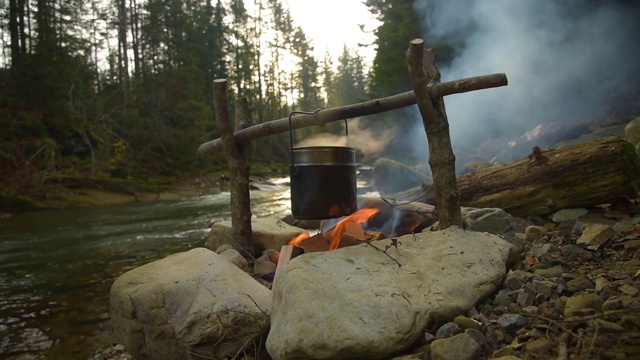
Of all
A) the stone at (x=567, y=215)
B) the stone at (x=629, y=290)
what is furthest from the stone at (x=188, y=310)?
the stone at (x=567, y=215)

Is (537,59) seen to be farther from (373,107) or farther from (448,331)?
(448,331)

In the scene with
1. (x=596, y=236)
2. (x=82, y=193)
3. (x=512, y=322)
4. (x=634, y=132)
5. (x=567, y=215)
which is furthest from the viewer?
(x=82, y=193)

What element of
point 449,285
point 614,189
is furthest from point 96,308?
point 614,189

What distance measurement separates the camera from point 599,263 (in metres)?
2.72

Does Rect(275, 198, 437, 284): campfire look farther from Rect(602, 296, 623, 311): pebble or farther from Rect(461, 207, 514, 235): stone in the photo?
Rect(602, 296, 623, 311): pebble

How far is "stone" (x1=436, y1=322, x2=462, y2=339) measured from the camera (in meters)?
2.14

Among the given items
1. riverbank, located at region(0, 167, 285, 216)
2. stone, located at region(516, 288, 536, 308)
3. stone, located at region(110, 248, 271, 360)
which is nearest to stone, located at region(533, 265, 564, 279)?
stone, located at region(516, 288, 536, 308)

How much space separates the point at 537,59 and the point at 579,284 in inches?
553

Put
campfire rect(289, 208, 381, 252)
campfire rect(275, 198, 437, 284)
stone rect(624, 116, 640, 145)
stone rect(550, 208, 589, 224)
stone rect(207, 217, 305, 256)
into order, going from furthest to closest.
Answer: stone rect(624, 116, 640, 145), stone rect(207, 217, 305, 256), stone rect(550, 208, 589, 224), campfire rect(275, 198, 437, 284), campfire rect(289, 208, 381, 252)

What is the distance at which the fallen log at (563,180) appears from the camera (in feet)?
14.2

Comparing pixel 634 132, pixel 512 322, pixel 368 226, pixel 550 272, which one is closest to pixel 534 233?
pixel 550 272

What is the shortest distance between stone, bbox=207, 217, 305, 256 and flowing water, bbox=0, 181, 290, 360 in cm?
146

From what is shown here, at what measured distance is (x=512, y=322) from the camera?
2.08m

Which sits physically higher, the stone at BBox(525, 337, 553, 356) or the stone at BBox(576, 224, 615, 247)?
the stone at BBox(576, 224, 615, 247)
